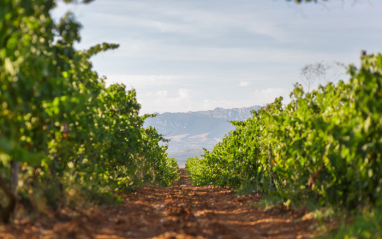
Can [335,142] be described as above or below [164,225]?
above

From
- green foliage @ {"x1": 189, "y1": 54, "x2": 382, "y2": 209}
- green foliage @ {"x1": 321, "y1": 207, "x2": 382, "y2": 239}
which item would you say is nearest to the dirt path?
green foliage @ {"x1": 321, "y1": 207, "x2": 382, "y2": 239}

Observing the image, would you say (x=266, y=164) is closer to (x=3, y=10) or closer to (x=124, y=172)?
(x=124, y=172)

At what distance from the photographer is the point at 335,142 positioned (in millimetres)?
6883

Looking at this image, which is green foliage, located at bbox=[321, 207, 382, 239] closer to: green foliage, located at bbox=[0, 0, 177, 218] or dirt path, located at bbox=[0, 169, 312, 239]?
dirt path, located at bbox=[0, 169, 312, 239]

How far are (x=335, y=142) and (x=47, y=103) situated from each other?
5400 millimetres

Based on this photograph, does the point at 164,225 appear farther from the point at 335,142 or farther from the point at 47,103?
the point at 335,142

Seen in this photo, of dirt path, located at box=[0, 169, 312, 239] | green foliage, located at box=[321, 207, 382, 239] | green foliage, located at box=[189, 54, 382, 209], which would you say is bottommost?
dirt path, located at box=[0, 169, 312, 239]

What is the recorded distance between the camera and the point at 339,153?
686 cm

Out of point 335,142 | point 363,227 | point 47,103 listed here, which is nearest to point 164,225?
point 47,103

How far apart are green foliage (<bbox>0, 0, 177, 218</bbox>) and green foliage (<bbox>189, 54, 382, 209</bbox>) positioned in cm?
472

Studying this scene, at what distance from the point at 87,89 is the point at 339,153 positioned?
5545 mm

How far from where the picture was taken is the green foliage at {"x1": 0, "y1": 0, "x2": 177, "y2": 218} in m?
4.72

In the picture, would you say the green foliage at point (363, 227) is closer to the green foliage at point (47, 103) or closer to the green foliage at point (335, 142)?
the green foliage at point (335, 142)

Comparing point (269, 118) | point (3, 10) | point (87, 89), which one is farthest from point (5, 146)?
point (269, 118)
